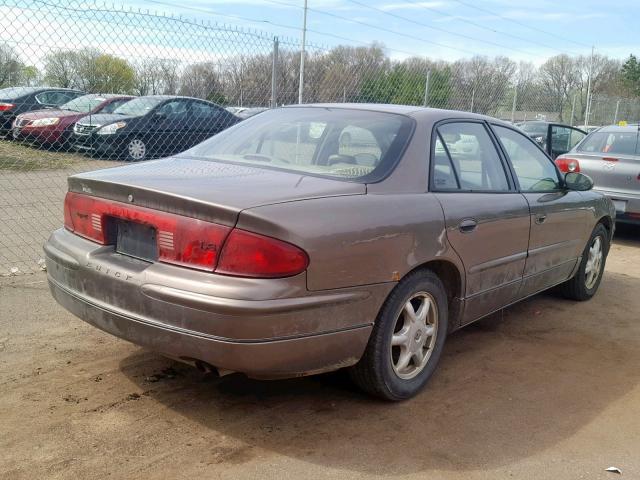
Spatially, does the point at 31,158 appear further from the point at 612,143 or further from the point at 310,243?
the point at 310,243

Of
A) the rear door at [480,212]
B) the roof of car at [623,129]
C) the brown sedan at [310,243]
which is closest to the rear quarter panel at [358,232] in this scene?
the brown sedan at [310,243]

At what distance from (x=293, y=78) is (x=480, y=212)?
513cm

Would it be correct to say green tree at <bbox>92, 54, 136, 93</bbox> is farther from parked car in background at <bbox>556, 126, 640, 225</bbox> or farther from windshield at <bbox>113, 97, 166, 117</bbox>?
parked car in background at <bbox>556, 126, 640, 225</bbox>

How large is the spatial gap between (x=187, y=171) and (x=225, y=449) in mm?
1414

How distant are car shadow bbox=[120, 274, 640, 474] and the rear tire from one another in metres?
1.00

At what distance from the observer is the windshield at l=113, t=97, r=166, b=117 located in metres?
11.3

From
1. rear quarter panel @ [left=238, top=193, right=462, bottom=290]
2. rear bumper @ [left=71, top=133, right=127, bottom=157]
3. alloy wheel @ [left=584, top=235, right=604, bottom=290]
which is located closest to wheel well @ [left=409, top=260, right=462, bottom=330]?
rear quarter panel @ [left=238, top=193, right=462, bottom=290]

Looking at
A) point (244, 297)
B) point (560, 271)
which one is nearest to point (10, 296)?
point (244, 297)

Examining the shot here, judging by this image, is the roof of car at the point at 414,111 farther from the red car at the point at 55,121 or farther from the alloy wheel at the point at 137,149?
the alloy wheel at the point at 137,149

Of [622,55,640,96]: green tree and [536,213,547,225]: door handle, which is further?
[622,55,640,96]: green tree

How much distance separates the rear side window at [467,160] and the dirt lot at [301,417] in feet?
3.78

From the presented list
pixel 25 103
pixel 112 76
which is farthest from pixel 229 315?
pixel 25 103

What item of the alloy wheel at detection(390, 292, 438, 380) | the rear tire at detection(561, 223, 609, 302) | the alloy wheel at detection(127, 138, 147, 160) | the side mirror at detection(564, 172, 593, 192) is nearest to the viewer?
the alloy wheel at detection(390, 292, 438, 380)

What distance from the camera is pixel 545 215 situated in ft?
14.9
